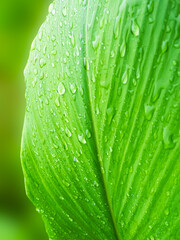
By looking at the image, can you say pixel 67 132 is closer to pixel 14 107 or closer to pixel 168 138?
pixel 168 138

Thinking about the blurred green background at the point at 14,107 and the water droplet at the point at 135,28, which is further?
the blurred green background at the point at 14,107

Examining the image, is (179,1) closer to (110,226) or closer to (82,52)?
(82,52)

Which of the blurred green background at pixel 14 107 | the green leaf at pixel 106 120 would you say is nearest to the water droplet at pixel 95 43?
the green leaf at pixel 106 120

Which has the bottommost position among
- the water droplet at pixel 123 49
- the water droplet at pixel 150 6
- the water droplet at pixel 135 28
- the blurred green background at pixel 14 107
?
the blurred green background at pixel 14 107

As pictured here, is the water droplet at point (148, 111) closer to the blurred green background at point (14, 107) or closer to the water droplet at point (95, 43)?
the water droplet at point (95, 43)

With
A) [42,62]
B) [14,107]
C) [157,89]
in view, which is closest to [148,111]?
[157,89]

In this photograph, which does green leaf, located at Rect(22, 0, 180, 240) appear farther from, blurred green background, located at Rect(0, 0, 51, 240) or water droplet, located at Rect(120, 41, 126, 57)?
blurred green background, located at Rect(0, 0, 51, 240)

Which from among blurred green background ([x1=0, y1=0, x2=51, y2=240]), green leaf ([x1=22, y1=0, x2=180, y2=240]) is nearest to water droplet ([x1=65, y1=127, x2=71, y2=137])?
green leaf ([x1=22, y1=0, x2=180, y2=240])
